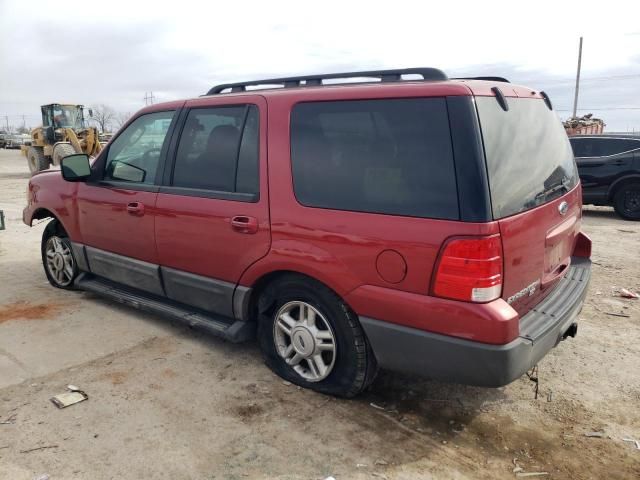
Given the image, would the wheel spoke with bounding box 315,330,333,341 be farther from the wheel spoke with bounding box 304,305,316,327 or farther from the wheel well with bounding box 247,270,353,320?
the wheel well with bounding box 247,270,353,320

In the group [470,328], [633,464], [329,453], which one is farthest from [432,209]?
[633,464]

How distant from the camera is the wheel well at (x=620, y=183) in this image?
9844 mm

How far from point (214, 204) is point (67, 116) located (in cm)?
2103

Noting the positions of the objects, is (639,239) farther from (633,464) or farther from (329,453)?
(329,453)

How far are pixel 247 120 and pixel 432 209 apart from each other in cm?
147

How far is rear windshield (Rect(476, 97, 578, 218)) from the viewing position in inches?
101

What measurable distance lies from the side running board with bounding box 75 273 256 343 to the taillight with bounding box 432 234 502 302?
5.14ft

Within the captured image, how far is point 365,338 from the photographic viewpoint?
302 centimetres

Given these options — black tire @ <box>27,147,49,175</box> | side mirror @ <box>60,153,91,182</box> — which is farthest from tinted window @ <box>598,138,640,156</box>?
black tire @ <box>27,147,49,175</box>

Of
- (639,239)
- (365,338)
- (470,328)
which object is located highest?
(470,328)

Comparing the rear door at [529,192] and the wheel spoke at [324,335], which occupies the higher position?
the rear door at [529,192]

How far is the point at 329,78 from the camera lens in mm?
3377

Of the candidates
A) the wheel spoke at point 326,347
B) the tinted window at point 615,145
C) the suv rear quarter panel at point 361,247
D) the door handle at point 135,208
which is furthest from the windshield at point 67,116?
the wheel spoke at point 326,347

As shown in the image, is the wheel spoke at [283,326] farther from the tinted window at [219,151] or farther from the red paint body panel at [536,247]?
the red paint body panel at [536,247]
